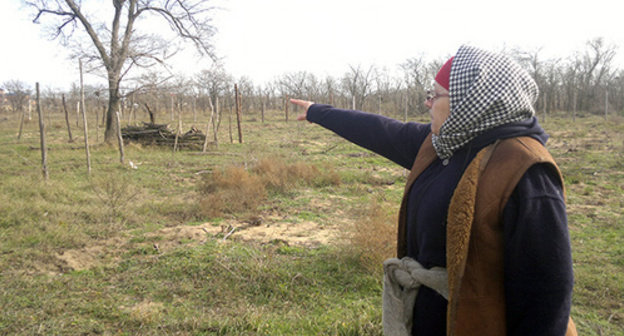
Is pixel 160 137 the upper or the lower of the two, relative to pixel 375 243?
upper

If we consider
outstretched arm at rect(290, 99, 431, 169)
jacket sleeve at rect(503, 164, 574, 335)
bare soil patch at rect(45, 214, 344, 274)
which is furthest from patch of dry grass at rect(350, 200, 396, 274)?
jacket sleeve at rect(503, 164, 574, 335)

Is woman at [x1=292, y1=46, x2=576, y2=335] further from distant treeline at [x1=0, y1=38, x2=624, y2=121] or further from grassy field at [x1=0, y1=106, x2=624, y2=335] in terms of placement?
distant treeline at [x1=0, y1=38, x2=624, y2=121]

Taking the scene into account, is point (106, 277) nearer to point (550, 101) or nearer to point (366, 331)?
point (366, 331)

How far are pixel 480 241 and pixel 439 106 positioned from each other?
0.48 meters

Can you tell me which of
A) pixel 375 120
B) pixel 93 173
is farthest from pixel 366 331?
pixel 93 173

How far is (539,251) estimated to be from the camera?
1039 mm

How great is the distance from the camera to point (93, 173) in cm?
943

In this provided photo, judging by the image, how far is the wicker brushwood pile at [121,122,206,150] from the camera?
1465 centimetres

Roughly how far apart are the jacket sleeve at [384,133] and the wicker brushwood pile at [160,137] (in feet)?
44.3

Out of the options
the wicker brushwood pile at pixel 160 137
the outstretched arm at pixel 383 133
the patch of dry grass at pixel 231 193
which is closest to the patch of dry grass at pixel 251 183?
the patch of dry grass at pixel 231 193

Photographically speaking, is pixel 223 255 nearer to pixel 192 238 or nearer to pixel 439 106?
pixel 192 238

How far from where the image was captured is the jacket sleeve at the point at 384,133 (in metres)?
1.72

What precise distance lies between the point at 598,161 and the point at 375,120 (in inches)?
469

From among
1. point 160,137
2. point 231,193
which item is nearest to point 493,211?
point 231,193
